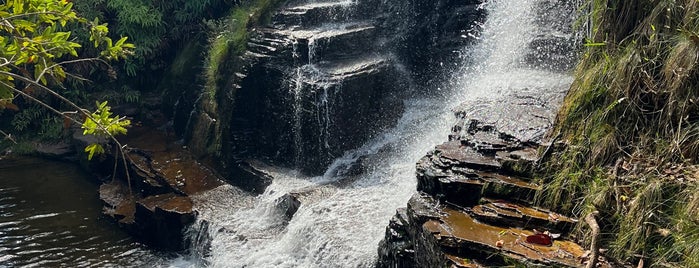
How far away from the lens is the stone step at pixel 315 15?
467 inches

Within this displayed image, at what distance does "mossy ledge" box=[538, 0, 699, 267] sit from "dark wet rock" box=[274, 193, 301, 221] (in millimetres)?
4492

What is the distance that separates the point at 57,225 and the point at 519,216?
8585 mm

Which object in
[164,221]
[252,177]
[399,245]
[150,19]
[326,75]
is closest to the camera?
[399,245]

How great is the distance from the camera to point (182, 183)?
37.0 ft

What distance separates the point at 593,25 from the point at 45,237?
929 cm

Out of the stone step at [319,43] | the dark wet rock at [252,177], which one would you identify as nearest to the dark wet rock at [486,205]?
the stone step at [319,43]

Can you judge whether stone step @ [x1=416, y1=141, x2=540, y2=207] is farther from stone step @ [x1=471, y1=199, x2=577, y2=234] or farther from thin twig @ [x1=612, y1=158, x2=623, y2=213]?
thin twig @ [x1=612, y1=158, x2=623, y2=213]

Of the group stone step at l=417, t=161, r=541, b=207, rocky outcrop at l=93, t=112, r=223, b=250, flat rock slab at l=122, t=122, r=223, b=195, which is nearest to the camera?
stone step at l=417, t=161, r=541, b=207

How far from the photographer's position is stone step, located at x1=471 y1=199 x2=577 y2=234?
5.58 metres

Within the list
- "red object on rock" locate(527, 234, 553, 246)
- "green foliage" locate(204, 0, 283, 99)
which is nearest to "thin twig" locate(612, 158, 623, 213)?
"red object on rock" locate(527, 234, 553, 246)

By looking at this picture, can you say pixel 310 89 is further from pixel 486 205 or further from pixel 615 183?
pixel 615 183

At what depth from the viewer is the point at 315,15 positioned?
1192 centimetres

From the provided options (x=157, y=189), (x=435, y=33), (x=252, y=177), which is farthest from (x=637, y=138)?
(x=157, y=189)

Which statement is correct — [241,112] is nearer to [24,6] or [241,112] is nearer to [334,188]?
[334,188]
